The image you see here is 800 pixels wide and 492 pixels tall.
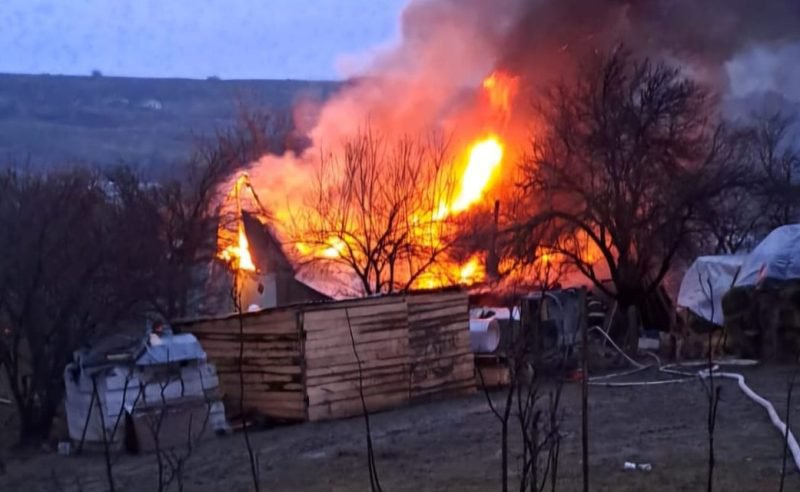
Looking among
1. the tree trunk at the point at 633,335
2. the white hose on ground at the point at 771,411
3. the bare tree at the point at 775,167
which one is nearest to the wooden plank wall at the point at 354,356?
the white hose on ground at the point at 771,411

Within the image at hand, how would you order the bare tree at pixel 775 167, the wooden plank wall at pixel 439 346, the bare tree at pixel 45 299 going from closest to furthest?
the bare tree at pixel 45 299
the wooden plank wall at pixel 439 346
the bare tree at pixel 775 167

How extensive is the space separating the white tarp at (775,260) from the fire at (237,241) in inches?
482

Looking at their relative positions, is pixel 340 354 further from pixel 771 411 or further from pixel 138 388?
pixel 771 411

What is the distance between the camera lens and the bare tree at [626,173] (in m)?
27.9

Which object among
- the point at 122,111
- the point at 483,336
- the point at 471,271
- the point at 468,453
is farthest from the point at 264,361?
the point at 122,111

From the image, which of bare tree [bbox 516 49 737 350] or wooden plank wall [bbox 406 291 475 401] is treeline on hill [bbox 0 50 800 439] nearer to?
bare tree [bbox 516 49 737 350]

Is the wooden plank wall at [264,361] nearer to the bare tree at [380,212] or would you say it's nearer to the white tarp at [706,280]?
the bare tree at [380,212]

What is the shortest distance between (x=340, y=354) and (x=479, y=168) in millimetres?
14019

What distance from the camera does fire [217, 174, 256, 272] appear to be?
2794 cm

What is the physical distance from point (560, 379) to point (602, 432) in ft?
28.1

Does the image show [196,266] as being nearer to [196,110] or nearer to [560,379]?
[560,379]

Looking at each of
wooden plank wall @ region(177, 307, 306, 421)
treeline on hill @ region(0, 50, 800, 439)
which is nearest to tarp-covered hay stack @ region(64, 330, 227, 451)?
wooden plank wall @ region(177, 307, 306, 421)

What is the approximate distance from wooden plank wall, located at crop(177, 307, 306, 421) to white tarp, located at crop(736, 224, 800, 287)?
383 inches

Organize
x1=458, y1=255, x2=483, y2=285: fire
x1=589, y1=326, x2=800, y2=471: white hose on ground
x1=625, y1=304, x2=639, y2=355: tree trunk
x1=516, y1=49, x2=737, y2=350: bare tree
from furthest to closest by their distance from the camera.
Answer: x1=516, y1=49, x2=737, y2=350: bare tree, x1=458, y1=255, x2=483, y2=285: fire, x1=625, y1=304, x2=639, y2=355: tree trunk, x1=589, y1=326, x2=800, y2=471: white hose on ground
